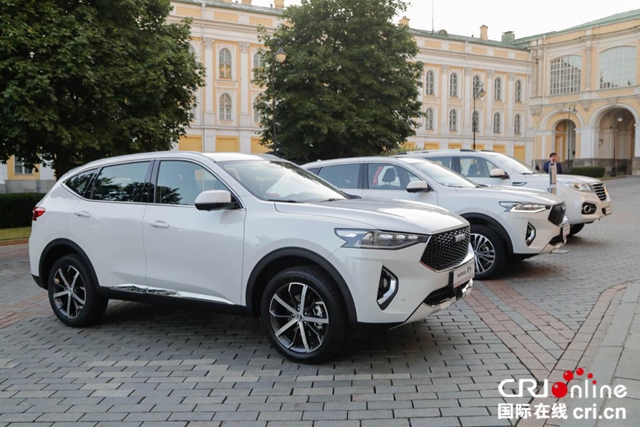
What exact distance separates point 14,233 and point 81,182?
39.6 ft

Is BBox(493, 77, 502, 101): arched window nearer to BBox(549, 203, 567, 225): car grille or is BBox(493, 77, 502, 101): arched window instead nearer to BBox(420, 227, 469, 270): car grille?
BBox(549, 203, 567, 225): car grille

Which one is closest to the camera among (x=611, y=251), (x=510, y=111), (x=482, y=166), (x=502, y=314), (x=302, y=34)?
(x=502, y=314)

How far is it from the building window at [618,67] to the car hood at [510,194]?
61.3 m

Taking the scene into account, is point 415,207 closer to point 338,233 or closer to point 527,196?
point 338,233

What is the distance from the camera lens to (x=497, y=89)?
7294 cm

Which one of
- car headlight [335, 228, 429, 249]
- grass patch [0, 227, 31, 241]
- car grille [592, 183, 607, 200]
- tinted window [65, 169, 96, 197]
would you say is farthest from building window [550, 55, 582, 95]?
car headlight [335, 228, 429, 249]

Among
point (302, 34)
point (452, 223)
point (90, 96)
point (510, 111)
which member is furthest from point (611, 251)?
point (510, 111)

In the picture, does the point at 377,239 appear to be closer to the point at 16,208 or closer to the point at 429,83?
the point at 16,208

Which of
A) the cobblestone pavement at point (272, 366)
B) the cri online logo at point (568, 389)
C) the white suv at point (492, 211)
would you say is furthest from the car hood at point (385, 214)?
the white suv at point (492, 211)

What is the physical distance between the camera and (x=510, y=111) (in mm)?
73750

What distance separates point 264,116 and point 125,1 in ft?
50.5

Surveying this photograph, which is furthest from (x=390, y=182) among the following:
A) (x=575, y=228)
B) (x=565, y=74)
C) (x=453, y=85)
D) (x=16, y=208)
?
(x=565, y=74)

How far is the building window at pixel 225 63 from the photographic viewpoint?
185 ft

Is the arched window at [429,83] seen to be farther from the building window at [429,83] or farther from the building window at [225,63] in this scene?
the building window at [225,63]
